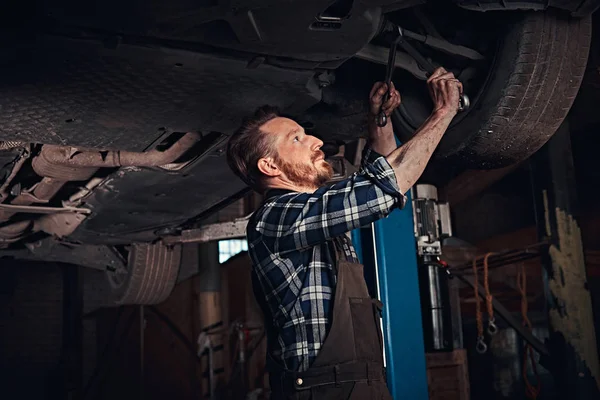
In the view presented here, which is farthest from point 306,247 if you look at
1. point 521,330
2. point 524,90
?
point 521,330

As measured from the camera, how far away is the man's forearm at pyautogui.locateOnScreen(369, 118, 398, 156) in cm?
221

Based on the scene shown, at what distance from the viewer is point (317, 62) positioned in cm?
197

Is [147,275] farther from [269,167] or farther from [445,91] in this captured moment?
[445,91]

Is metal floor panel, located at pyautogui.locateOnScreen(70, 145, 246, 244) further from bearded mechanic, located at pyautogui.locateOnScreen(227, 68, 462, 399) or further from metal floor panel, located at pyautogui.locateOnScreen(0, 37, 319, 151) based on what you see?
bearded mechanic, located at pyautogui.locateOnScreen(227, 68, 462, 399)

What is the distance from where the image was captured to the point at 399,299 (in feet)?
10.6

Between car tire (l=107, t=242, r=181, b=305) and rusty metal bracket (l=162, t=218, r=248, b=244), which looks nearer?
rusty metal bracket (l=162, t=218, r=248, b=244)

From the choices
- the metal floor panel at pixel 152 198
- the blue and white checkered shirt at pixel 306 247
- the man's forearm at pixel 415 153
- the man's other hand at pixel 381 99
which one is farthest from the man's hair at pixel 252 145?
the metal floor panel at pixel 152 198

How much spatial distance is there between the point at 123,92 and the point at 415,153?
32.7 inches

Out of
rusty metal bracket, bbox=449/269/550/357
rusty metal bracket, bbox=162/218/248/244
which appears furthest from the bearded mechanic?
rusty metal bracket, bbox=449/269/550/357

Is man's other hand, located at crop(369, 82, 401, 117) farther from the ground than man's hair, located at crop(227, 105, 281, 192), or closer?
farther from the ground

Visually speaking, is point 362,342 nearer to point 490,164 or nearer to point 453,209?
point 490,164

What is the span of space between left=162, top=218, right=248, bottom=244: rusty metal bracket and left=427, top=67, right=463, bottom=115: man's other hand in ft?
7.23

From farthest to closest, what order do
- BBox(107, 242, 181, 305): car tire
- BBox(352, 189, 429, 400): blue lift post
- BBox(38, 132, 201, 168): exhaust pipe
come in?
BBox(107, 242, 181, 305): car tire
BBox(352, 189, 429, 400): blue lift post
BBox(38, 132, 201, 168): exhaust pipe

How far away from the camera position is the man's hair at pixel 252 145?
208 cm
